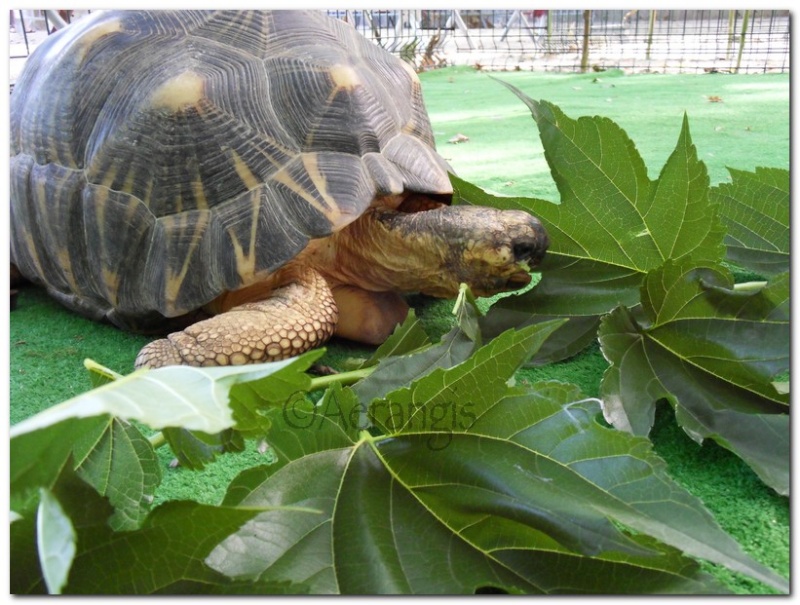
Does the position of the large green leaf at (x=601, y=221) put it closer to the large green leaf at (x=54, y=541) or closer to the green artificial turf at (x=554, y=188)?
the green artificial turf at (x=554, y=188)

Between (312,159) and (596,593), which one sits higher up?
(312,159)

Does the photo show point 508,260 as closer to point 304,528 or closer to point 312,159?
point 312,159

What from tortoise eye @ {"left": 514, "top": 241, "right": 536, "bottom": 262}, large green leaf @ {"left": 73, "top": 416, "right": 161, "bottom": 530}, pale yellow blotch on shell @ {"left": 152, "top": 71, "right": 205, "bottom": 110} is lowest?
large green leaf @ {"left": 73, "top": 416, "right": 161, "bottom": 530}

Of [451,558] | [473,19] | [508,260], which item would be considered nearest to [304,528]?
[451,558]

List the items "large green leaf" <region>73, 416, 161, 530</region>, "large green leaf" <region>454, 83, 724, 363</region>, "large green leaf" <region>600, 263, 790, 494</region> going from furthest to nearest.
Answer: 1. "large green leaf" <region>454, 83, 724, 363</region>
2. "large green leaf" <region>600, 263, 790, 494</region>
3. "large green leaf" <region>73, 416, 161, 530</region>

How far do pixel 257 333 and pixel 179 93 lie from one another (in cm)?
57

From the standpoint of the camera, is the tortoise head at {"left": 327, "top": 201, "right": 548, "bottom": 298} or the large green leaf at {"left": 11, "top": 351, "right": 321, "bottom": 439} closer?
the large green leaf at {"left": 11, "top": 351, "right": 321, "bottom": 439}

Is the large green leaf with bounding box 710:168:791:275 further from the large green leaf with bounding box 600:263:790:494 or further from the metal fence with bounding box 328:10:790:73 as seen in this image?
the metal fence with bounding box 328:10:790:73

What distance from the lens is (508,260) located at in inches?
60.1

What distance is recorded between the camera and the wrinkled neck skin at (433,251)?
151 cm

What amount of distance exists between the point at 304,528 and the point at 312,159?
3.47ft

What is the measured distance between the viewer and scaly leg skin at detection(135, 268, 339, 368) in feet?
5.06

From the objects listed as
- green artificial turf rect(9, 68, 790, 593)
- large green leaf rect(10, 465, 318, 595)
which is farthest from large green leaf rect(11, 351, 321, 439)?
green artificial turf rect(9, 68, 790, 593)

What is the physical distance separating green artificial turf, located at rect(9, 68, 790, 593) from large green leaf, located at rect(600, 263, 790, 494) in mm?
93
